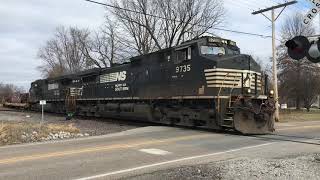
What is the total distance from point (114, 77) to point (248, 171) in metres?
20.9

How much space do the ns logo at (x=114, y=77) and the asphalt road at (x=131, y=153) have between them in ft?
32.8

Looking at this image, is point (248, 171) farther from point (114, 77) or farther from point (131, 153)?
point (114, 77)

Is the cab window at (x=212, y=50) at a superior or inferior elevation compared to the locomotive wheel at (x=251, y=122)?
superior

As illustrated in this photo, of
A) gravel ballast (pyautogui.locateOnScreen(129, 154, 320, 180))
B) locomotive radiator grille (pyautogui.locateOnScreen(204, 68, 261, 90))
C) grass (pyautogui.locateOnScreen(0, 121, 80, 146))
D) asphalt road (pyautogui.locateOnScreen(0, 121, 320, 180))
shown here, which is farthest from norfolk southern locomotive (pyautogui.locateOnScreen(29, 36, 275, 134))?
gravel ballast (pyautogui.locateOnScreen(129, 154, 320, 180))

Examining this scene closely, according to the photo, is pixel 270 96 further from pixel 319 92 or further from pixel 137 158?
pixel 319 92

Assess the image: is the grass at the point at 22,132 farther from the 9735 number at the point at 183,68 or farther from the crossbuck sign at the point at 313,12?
the crossbuck sign at the point at 313,12

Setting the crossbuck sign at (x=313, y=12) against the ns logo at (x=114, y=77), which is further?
the ns logo at (x=114, y=77)

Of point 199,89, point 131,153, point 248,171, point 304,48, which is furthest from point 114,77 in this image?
point 304,48

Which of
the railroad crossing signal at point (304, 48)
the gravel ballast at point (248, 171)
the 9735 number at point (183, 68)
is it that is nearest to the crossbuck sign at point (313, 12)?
the railroad crossing signal at point (304, 48)

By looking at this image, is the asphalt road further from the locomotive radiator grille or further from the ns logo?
the ns logo

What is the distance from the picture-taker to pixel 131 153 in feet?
44.8

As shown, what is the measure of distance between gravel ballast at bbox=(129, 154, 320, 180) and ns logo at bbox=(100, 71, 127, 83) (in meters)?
17.8

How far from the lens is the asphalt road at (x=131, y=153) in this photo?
1084 cm

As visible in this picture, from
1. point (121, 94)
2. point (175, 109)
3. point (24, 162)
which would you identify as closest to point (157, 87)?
point (175, 109)
